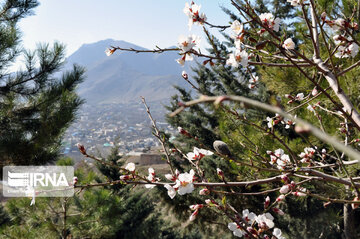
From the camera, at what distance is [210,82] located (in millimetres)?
8047

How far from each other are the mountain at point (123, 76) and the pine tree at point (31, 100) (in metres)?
82.9

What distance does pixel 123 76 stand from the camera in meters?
141

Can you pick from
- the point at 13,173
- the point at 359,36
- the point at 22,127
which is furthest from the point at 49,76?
the point at 359,36

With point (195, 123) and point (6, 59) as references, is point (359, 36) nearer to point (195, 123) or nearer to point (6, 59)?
point (195, 123)

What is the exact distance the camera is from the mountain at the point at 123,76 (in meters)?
115

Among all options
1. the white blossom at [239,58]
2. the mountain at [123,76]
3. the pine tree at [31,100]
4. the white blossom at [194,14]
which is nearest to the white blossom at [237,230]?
the white blossom at [239,58]

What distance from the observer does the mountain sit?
114688 mm

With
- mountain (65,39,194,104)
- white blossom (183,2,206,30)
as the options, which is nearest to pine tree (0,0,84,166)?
white blossom (183,2,206,30)

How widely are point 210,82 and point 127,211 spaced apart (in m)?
4.78

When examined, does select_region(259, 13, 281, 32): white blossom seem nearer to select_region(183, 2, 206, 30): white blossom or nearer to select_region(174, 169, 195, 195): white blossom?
select_region(183, 2, 206, 30): white blossom

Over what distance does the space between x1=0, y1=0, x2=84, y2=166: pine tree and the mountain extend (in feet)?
272

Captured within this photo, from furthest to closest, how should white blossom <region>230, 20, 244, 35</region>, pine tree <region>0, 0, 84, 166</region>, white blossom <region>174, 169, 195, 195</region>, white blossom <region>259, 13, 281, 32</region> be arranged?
pine tree <region>0, 0, 84, 166</region> < white blossom <region>259, 13, 281, 32</region> < white blossom <region>230, 20, 244, 35</region> < white blossom <region>174, 169, 195, 195</region>

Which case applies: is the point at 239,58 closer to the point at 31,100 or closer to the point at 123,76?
the point at 31,100

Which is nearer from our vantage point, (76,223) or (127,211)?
(76,223)
